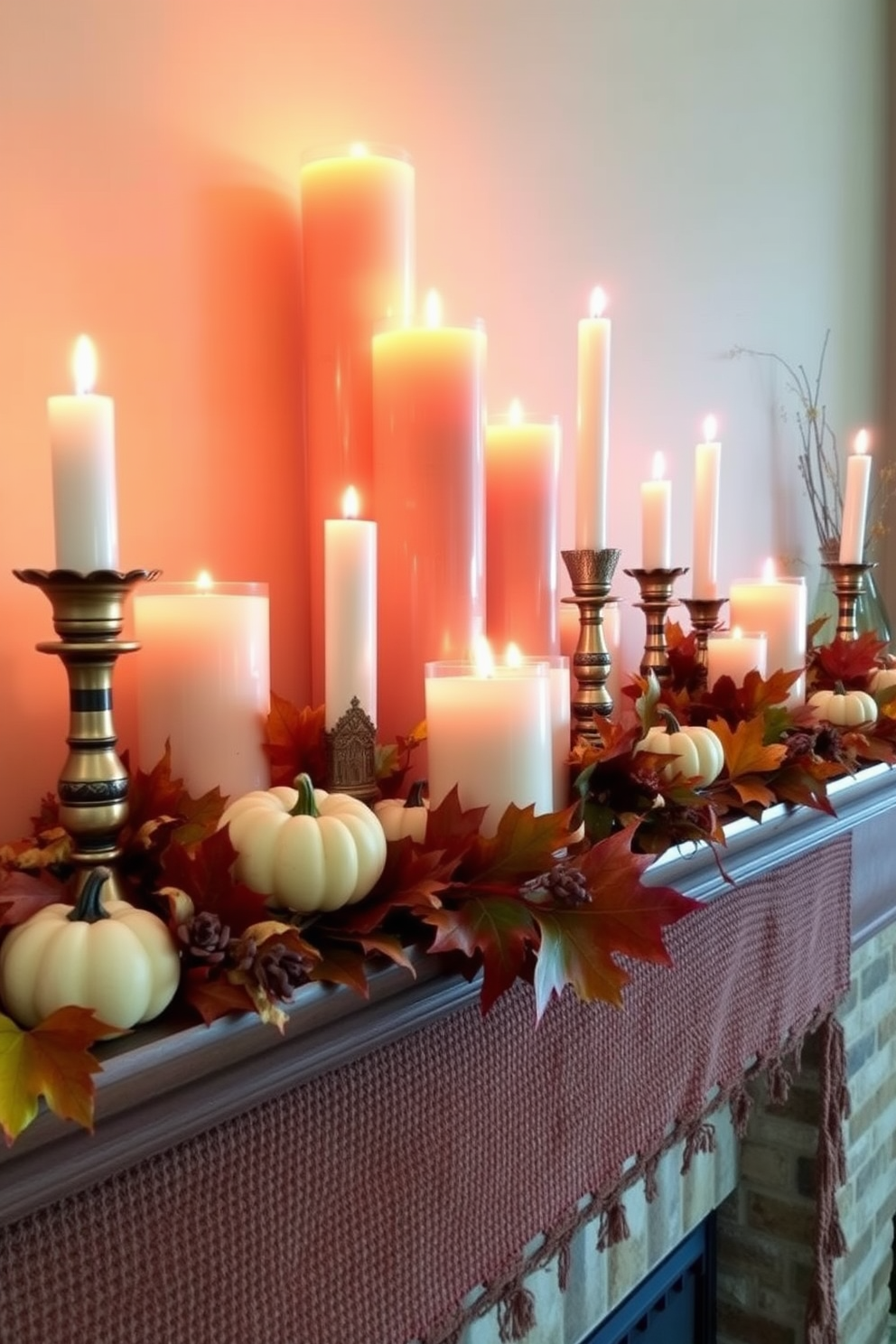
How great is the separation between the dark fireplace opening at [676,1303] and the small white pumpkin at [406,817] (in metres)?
0.87

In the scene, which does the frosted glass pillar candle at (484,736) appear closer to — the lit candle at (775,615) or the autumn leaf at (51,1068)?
the autumn leaf at (51,1068)

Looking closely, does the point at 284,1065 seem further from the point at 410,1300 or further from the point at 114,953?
the point at 410,1300

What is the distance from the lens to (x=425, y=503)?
0.68 meters

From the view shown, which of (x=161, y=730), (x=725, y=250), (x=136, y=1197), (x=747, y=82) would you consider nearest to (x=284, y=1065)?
(x=136, y=1197)

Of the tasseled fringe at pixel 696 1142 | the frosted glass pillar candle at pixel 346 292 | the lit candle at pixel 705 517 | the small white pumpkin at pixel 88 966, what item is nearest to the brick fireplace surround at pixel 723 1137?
the small white pumpkin at pixel 88 966

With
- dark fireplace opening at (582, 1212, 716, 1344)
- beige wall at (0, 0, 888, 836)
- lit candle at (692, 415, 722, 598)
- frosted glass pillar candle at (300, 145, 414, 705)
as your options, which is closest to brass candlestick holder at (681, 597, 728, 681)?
lit candle at (692, 415, 722, 598)

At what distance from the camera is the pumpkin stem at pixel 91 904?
413mm

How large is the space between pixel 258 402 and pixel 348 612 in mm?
193

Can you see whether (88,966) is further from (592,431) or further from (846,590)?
(846,590)

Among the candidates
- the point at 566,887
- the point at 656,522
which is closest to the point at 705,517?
the point at 656,522

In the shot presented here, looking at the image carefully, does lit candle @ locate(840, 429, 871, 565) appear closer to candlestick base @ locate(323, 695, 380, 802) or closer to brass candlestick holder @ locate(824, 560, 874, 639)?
brass candlestick holder @ locate(824, 560, 874, 639)

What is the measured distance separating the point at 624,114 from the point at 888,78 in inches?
36.9

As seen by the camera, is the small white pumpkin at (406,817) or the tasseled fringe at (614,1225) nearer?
the small white pumpkin at (406,817)

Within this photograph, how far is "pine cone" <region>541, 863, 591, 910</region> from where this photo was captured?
511 millimetres
